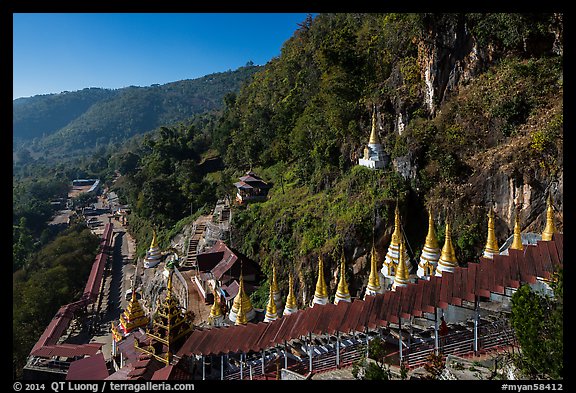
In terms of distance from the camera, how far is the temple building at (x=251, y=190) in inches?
1454

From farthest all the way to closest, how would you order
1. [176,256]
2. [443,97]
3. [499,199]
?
[176,256] → [443,97] → [499,199]

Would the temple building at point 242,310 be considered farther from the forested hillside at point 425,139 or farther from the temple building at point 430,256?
the forested hillside at point 425,139

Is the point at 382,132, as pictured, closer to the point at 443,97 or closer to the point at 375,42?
the point at 443,97

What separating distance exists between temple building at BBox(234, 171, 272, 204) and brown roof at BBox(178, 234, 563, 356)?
25.8 m

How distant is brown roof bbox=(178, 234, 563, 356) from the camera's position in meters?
10.1

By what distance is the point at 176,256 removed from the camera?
33.3 meters

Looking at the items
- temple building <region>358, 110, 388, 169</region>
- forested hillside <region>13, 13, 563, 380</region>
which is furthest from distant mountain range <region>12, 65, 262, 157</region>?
temple building <region>358, 110, 388, 169</region>

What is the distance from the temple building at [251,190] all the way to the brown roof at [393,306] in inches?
Answer: 1014

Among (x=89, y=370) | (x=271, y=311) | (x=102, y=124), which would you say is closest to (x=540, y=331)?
(x=271, y=311)

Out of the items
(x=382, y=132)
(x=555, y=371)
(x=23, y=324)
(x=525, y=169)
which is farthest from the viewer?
(x=23, y=324)

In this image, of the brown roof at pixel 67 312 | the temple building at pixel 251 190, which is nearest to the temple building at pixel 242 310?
the brown roof at pixel 67 312
